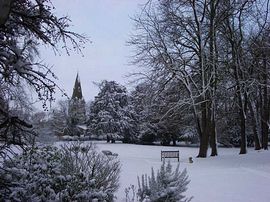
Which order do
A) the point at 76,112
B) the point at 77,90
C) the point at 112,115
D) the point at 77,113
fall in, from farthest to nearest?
the point at 77,90 → the point at 77,113 → the point at 76,112 → the point at 112,115

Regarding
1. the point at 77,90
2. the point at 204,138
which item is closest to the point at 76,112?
the point at 77,90

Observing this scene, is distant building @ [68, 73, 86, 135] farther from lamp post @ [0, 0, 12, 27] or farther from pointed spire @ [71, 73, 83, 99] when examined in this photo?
lamp post @ [0, 0, 12, 27]

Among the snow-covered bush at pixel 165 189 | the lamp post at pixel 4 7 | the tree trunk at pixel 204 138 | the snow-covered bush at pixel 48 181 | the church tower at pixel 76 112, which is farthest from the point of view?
the church tower at pixel 76 112

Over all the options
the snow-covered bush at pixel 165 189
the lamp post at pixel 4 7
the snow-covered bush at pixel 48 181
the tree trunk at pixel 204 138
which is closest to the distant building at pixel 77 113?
the tree trunk at pixel 204 138

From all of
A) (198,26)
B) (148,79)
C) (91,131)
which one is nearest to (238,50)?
(198,26)

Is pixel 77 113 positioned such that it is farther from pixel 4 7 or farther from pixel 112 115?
pixel 4 7

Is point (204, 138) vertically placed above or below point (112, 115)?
below

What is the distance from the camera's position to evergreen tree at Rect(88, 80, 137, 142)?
54.2 meters

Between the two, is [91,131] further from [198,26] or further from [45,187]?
[45,187]

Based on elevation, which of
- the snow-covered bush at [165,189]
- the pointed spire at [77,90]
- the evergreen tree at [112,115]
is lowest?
the snow-covered bush at [165,189]

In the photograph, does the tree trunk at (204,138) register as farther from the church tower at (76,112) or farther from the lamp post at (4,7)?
the church tower at (76,112)

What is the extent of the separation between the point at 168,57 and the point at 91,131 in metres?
32.4

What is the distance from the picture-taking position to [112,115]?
5503cm

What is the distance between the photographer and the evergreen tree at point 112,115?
178ft
